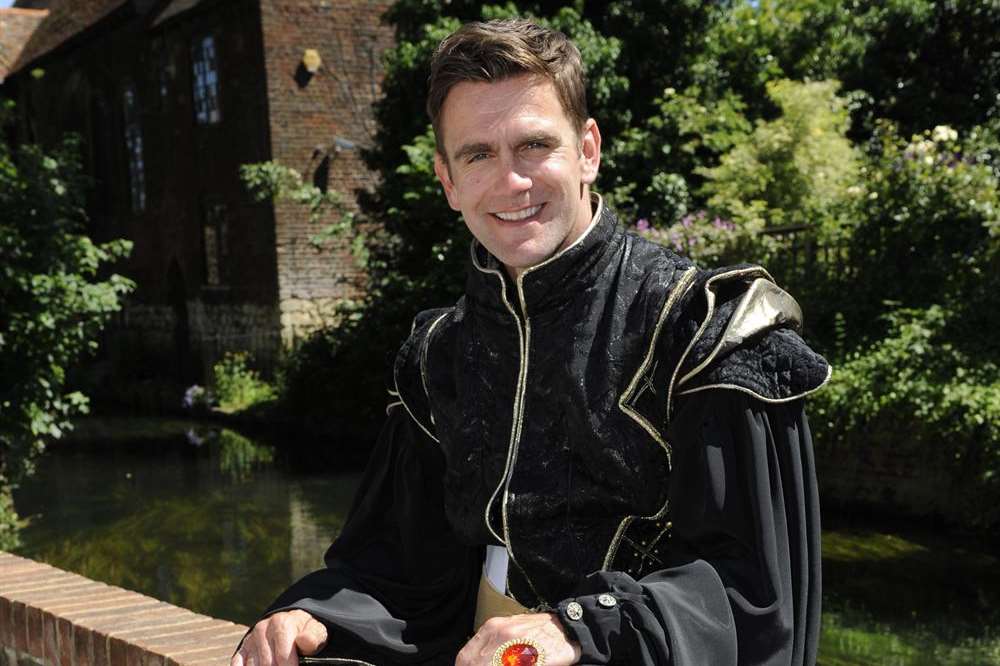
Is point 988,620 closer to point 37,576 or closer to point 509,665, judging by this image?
point 37,576

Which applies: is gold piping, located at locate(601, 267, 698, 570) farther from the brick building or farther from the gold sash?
the brick building

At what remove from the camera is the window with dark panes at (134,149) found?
26078 millimetres

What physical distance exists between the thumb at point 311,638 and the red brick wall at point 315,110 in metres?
18.6

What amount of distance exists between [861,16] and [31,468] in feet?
47.8

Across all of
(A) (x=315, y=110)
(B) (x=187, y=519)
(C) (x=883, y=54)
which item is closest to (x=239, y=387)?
(A) (x=315, y=110)

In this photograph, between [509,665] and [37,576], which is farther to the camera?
[37,576]

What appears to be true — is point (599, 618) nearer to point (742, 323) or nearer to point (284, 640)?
point (742, 323)

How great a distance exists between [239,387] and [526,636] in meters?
18.7

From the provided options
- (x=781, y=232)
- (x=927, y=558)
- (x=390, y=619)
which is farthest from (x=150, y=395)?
(x=390, y=619)

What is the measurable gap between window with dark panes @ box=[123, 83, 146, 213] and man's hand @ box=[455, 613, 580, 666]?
2563 cm

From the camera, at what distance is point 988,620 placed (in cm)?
765

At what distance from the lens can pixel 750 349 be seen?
1876 millimetres

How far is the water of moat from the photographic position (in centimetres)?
759

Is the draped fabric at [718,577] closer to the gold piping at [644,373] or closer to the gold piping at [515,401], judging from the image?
the gold piping at [644,373]
